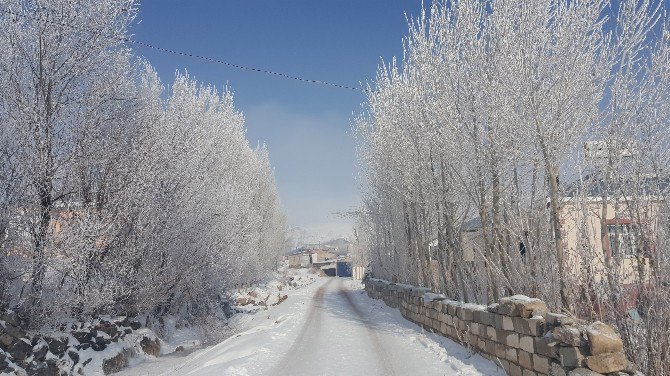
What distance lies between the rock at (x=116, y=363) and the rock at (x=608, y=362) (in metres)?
11.0

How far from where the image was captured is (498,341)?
7262mm

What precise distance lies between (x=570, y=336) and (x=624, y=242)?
191 cm

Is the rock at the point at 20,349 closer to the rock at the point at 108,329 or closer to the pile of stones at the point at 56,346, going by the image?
the pile of stones at the point at 56,346

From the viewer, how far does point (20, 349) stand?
984cm

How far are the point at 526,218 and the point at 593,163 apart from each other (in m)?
1.48

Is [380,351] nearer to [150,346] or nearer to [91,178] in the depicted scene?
[150,346]

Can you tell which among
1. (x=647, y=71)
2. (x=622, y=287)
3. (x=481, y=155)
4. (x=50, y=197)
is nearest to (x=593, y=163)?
(x=647, y=71)

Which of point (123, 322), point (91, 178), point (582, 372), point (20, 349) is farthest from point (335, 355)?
point (91, 178)

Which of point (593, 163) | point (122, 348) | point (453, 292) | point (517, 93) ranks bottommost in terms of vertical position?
point (122, 348)

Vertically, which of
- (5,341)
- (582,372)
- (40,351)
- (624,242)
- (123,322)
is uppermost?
(624,242)

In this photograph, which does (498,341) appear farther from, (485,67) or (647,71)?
(485,67)

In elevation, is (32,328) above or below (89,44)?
below

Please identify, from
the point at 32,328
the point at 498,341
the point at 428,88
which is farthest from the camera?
the point at 428,88

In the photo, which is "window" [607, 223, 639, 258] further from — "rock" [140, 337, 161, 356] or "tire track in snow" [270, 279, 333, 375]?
"rock" [140, 337, 161, 356]
